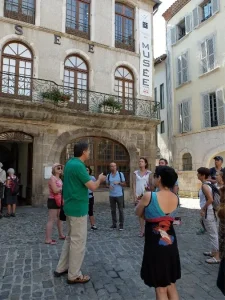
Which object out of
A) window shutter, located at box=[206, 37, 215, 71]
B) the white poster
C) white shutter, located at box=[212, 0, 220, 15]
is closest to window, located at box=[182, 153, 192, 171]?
window shutter, located at box=[206, 37, 215, 71]

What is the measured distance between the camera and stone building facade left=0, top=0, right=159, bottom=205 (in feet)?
37.3

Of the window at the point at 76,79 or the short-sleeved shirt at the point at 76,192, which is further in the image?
the window at the point at 76,79

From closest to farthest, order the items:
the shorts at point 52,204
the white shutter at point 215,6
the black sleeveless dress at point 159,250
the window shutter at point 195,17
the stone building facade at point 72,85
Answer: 1. the black sleeveless dress at point 159,250
2. the shorts at point 52,204
3. the stone building facade at point 72,85
4. the white shutter at point 215,6
5. the window shutter at point 195,17

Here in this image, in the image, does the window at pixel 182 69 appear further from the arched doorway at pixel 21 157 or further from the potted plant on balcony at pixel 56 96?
the arched doorway at pixel 21 157

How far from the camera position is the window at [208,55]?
1694 centimetres

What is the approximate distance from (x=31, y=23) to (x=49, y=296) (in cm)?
1206

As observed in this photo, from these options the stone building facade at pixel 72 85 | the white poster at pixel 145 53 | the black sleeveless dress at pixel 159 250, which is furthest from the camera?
the white poster at pixel 145 53

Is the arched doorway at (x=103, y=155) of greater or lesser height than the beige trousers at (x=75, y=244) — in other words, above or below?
above

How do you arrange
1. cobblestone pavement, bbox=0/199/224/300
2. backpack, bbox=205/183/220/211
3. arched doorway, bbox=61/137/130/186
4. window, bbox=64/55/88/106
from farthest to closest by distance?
window, bbox=64/55/88/106, arched doorway, bbox=61/137/130/186, backpack, bbox=205/183/220/211, cobblestone pavement, bbox=0/199/224/300

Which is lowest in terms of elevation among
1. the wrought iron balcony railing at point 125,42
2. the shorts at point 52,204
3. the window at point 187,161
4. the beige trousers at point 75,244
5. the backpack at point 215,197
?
A: the beige trousers at point 75,244

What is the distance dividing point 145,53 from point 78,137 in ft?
21.6

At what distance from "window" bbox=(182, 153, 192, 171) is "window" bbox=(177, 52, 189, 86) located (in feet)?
18.3

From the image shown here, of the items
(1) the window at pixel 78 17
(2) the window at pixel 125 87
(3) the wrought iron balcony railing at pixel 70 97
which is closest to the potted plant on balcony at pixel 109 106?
(3) the wrought iron balcony railing at pixel 70 97

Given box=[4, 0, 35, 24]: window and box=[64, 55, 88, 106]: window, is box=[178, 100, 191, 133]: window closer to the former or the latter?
box=[64, 55, 88, 106]: window
